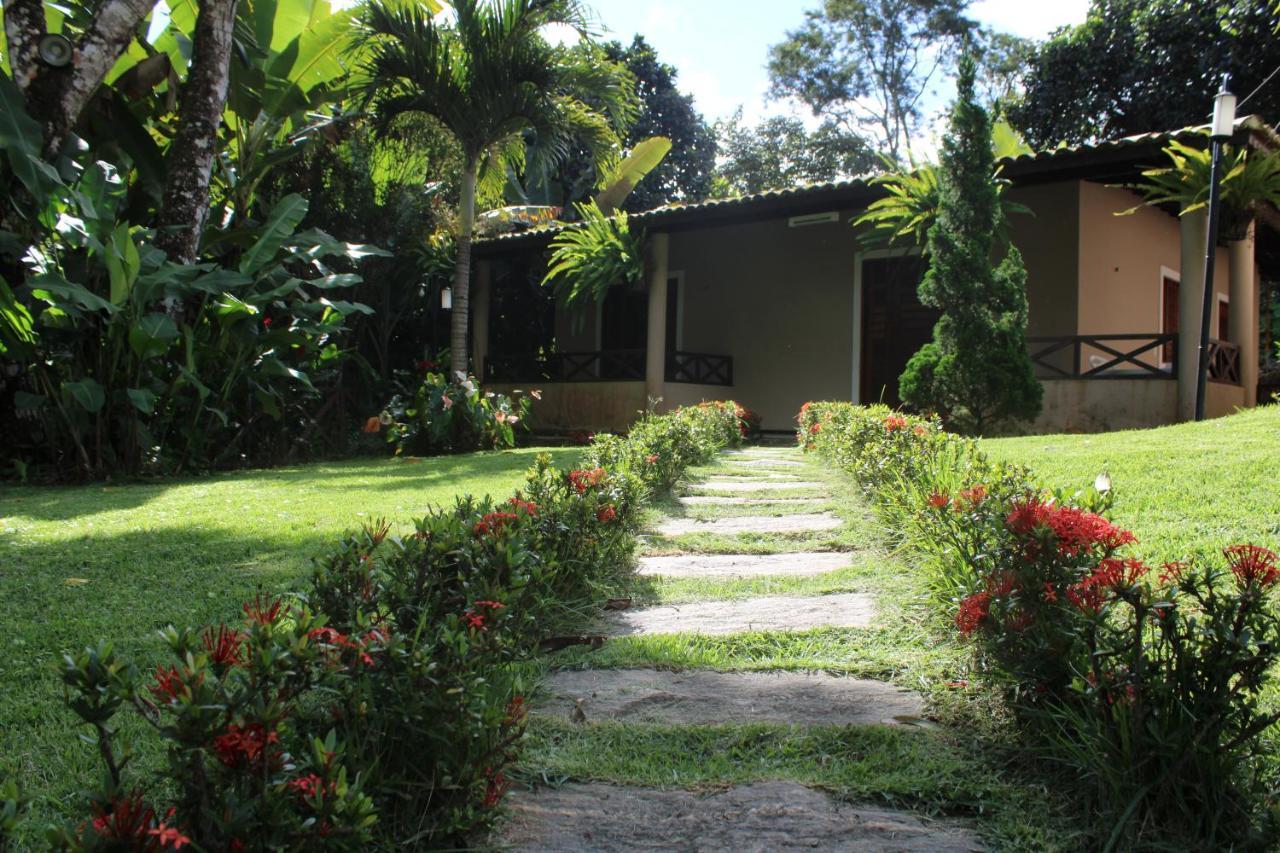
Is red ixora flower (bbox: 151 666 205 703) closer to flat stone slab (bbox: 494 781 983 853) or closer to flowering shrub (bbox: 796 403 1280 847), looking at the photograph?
flat stone slab (bbox: 494 781 983 853)

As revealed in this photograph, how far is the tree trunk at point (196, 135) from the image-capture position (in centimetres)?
749

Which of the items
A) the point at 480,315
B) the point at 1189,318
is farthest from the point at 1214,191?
the point at 480,315

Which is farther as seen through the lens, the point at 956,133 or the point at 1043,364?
the point at 1043,364

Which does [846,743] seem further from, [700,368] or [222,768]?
[700,368]

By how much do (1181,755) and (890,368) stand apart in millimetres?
12155

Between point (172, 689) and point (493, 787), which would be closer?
point (172, 689)

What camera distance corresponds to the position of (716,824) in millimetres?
1681

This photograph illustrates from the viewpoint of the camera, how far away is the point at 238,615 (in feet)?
9.49

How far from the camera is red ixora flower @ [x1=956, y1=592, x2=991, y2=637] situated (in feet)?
7.27

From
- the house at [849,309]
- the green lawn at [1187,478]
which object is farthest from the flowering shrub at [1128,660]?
the house at [849,309]

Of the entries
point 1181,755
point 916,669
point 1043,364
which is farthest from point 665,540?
point 1043,364

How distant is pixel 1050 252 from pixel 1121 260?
1319 millimetres

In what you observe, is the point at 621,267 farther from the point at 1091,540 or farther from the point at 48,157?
the point at 1091,540

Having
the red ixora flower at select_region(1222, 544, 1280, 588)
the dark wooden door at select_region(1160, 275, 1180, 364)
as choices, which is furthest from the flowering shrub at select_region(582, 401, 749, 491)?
the dark wooden door at select_region(1160, 275, 1180, 364)
